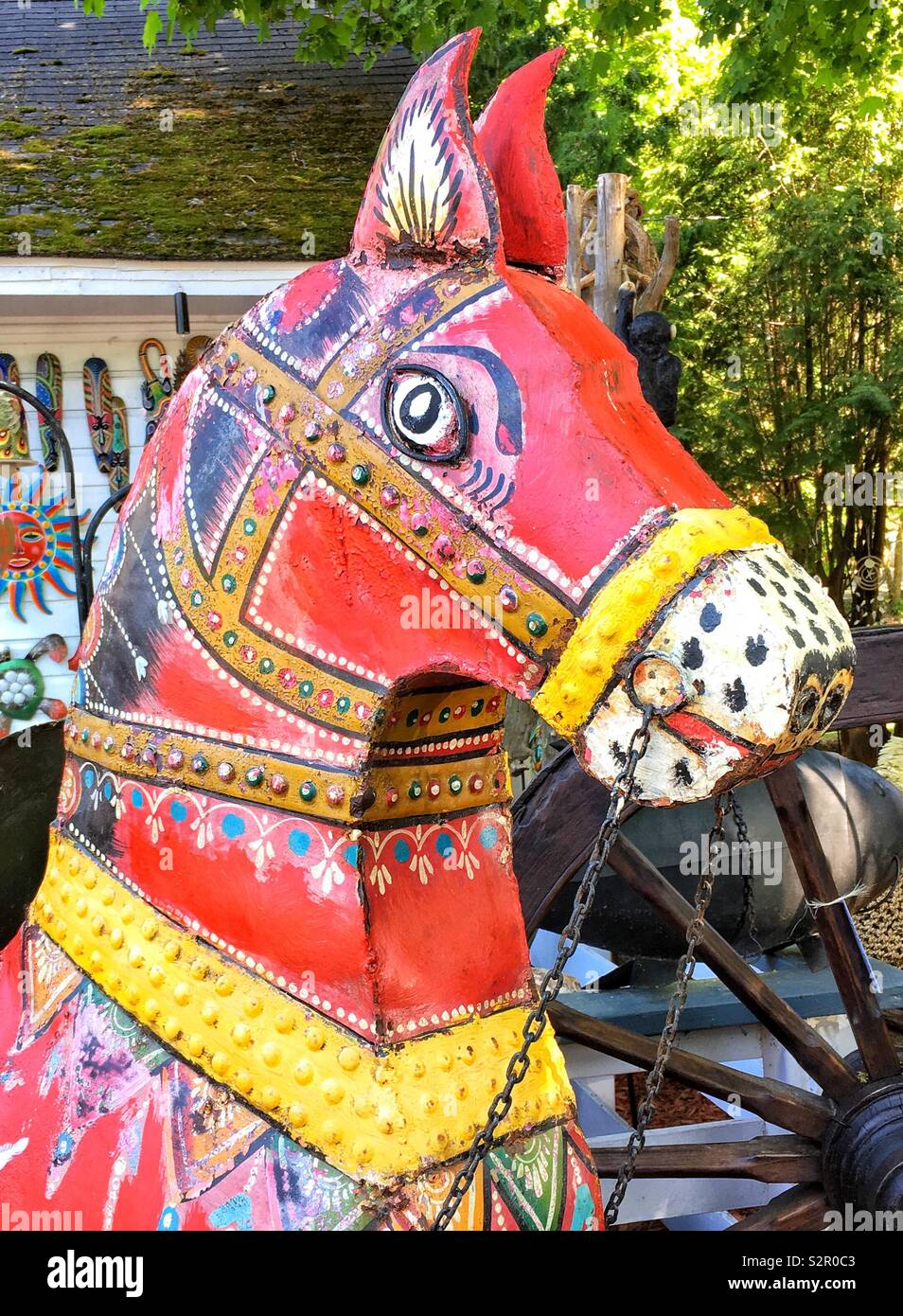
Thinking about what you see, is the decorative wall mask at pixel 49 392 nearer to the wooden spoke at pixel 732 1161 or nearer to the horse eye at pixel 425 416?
the wooden spoke at pixel 732 1161

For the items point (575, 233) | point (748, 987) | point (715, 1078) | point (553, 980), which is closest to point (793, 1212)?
point (715, 1078)

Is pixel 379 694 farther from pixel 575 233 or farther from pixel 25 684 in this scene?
pixel 25 684

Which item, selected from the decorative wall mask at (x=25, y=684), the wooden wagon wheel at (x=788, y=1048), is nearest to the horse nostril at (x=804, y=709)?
the wooden wagon wheel at (x=788, y=1048)

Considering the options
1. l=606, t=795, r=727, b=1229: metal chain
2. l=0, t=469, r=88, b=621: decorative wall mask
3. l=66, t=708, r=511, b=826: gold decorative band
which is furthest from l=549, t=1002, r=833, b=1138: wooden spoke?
l=0, t=469, r=88, b=621: decorative wall mask

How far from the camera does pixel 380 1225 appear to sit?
1.27 metres

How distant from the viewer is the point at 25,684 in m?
6.56

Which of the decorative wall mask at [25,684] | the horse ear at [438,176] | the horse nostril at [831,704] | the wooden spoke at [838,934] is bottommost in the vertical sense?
the wooden spoke at [838,934]

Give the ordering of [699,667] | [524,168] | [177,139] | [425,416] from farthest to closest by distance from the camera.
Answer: [177,139], [524,168], [425,416], [699,667]

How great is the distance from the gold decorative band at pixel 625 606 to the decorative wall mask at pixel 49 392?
5.77 meters

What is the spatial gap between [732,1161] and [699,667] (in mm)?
2217

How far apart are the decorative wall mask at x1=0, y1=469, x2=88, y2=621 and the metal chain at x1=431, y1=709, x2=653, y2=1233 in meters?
5.76

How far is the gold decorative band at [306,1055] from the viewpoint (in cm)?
128

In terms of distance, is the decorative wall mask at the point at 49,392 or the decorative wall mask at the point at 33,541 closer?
the decorative wall mask at the point at 49,392

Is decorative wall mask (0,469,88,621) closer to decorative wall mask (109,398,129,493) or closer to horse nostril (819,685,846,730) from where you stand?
decorative wall mask (109,398,129,493)
